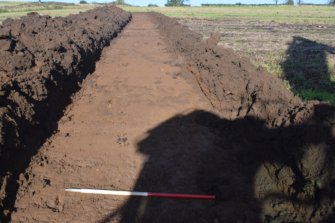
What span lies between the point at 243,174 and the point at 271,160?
64 cm

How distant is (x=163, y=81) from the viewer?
1138cm

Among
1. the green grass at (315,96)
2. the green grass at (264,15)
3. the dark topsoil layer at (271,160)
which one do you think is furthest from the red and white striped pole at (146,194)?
the green grass at (264,15)

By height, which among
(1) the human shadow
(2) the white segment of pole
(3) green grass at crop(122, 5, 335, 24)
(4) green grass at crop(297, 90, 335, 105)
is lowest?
(2) the white segment of pole

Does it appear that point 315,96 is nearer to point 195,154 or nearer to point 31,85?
point 195,154

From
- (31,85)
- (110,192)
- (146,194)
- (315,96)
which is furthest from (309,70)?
(110,192)

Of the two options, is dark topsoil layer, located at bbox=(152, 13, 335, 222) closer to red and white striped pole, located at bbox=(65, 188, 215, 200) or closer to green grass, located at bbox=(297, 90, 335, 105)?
red and white striped pole, located at bbox=(65, 188, 215, 200)

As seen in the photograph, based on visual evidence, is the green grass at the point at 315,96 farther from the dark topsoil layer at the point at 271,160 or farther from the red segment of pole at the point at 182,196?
the red segment of pole at the point at 182,196

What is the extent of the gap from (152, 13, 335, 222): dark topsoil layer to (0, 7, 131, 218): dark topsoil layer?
2.76 meters

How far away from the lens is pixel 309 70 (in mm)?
14008

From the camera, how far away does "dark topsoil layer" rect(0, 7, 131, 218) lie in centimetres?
577

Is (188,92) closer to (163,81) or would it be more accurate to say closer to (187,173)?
(163,81)

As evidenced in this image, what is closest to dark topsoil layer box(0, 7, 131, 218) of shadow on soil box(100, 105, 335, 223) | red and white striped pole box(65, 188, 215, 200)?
red and white striped pole box(65, 188, 215, 200)

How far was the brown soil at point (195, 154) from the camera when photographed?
4.89m

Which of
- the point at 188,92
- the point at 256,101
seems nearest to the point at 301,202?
the point at 256,101
